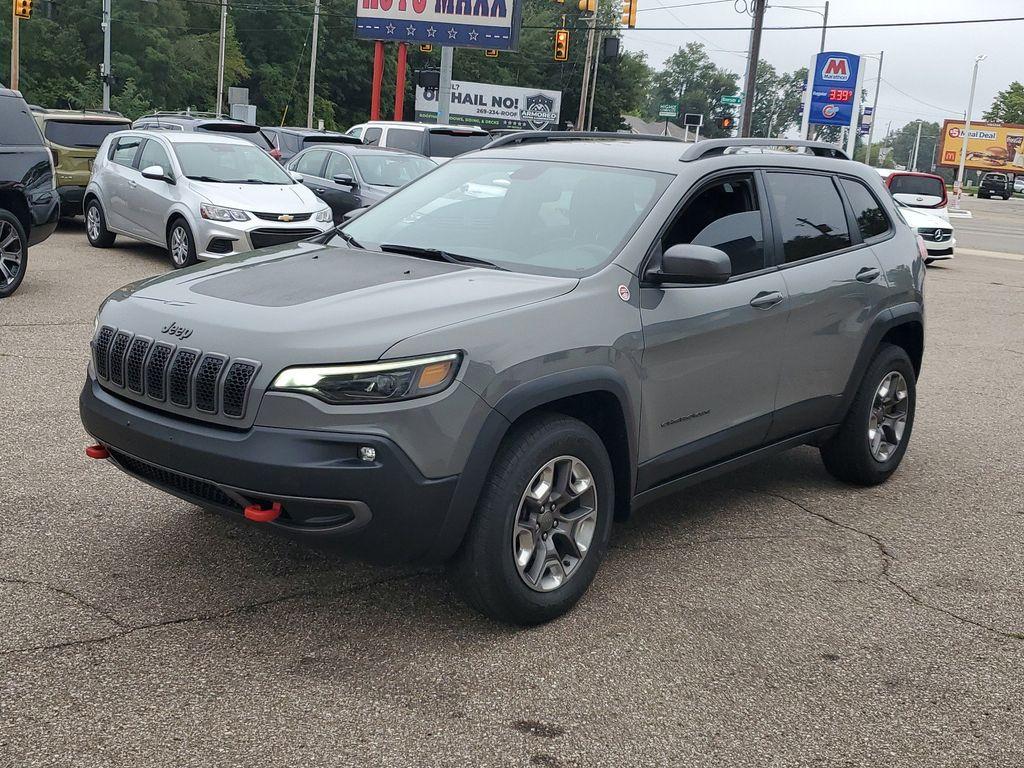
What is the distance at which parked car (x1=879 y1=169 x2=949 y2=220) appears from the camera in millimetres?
20406

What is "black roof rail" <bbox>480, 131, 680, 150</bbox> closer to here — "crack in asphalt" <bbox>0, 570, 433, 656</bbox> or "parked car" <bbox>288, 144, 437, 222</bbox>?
"crack in asphalt" <bbox>0, 570, 433, 656</bbox>

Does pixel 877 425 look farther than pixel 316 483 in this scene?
Yes

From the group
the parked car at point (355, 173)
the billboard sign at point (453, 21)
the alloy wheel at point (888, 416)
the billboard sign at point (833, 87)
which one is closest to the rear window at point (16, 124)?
the parked car at point (355, 173)

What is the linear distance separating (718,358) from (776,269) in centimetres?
66

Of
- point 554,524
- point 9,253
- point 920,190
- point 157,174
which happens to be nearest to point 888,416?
point 554,524

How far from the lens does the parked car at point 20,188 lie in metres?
9.88

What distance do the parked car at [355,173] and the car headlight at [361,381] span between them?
12188 mm

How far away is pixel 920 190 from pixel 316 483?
19.2 metres

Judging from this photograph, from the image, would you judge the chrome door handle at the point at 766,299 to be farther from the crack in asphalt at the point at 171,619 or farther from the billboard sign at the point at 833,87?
the billboard sign at the point at 833,87

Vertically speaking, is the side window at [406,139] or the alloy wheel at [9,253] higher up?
the side window at [406,139]

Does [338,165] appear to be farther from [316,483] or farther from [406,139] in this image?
[316,483]

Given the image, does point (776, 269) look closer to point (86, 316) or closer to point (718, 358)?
point (718, 358)

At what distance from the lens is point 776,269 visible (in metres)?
5.07

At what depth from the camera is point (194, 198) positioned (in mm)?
12883
